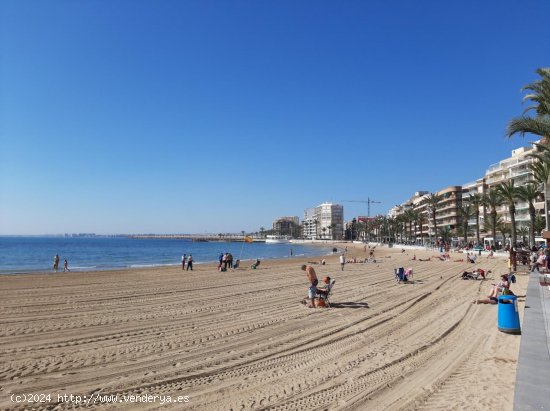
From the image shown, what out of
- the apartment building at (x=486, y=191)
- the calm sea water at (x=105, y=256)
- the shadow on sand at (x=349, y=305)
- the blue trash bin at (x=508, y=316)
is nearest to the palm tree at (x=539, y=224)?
the apartment building at (x=486, y=191)

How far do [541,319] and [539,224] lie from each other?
198 ft

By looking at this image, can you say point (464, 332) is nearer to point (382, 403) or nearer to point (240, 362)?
point (382, 403)

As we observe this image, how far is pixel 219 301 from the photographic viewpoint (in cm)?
1453

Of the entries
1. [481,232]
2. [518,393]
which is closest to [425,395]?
[518,393]

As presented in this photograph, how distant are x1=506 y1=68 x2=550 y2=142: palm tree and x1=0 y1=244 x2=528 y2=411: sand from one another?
5942mm

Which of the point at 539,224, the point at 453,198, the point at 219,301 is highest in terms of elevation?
the point at 453,198

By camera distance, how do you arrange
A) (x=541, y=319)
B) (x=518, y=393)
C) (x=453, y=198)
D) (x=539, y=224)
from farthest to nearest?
(x=453, y=198) < (x=539, y=224) < (x=541, y=319) < (x=518, y=393)

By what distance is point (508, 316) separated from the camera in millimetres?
8922

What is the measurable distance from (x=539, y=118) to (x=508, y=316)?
7.53m

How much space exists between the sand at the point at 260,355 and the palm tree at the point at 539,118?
594 cm

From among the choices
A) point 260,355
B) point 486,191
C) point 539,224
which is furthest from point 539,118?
point 486,191

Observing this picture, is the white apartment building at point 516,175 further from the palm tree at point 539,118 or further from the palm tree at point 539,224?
the palm tree at point 539,118

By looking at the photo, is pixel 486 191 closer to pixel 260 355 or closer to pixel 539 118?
pixel 539 118

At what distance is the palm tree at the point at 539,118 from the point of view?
12500 mm
